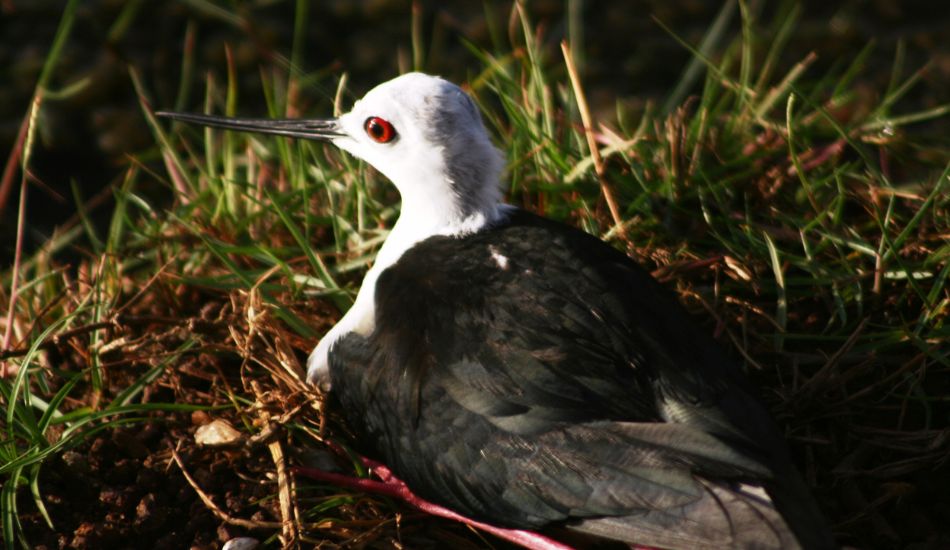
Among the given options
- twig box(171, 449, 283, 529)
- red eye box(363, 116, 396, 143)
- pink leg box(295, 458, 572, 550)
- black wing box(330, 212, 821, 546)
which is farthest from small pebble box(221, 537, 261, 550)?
red eye box(363, 116, 396, 143)

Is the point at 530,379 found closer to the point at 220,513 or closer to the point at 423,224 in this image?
the point at 423,224

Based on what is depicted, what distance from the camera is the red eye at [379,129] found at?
381cm

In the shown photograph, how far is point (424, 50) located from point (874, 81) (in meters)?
2.45

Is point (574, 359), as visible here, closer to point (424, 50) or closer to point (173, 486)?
point (173, 486)

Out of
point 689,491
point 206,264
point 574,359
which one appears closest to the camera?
point 689,491

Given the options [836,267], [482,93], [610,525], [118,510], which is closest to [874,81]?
[482,93]

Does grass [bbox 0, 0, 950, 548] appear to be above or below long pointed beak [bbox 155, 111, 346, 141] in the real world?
below

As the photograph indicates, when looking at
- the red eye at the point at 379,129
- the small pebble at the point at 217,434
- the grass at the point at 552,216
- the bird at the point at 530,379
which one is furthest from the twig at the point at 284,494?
the red eye at the point at 379,129

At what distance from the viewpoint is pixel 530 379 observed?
10.5 ft

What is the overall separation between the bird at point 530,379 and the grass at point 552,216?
1.02 ft

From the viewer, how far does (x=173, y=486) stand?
3592mm

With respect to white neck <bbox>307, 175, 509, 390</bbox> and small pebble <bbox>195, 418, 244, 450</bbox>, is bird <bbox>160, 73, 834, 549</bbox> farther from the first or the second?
small pebble <bbox>195, 418, 244, 450</bbox>

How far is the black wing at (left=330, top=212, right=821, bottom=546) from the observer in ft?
9.90

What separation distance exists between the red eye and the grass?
0.43 m
